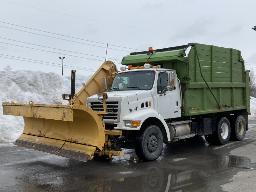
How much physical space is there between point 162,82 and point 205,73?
215cm

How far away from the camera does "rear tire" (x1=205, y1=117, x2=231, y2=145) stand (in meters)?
14.2

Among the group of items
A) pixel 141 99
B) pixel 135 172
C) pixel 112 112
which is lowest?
pixel 135 172

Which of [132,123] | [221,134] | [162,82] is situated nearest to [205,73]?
[162,82]

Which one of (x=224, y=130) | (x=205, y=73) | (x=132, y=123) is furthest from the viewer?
(x=224, y=130)

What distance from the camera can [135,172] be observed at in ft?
32.3

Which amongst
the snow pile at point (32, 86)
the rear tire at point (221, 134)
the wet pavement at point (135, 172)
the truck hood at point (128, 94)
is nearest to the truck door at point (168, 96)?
the truck hood at point (128, 94)

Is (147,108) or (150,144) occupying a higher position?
(147,108)

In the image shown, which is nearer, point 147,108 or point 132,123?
point 132,123

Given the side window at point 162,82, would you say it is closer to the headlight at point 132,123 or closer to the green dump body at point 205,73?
the green dump body at point 205,73

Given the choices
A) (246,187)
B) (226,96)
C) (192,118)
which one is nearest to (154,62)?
(192,118)

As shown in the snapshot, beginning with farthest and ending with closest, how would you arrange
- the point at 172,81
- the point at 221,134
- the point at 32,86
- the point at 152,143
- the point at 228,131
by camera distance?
the point at 32,86 < the point at 228,131 < the point at 221,134 < the point at 172,81 < the point at 152,143

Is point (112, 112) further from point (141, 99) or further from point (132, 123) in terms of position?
point (141, 99)

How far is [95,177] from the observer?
9.34m

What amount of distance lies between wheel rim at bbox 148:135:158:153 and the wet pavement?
1.17 ft
